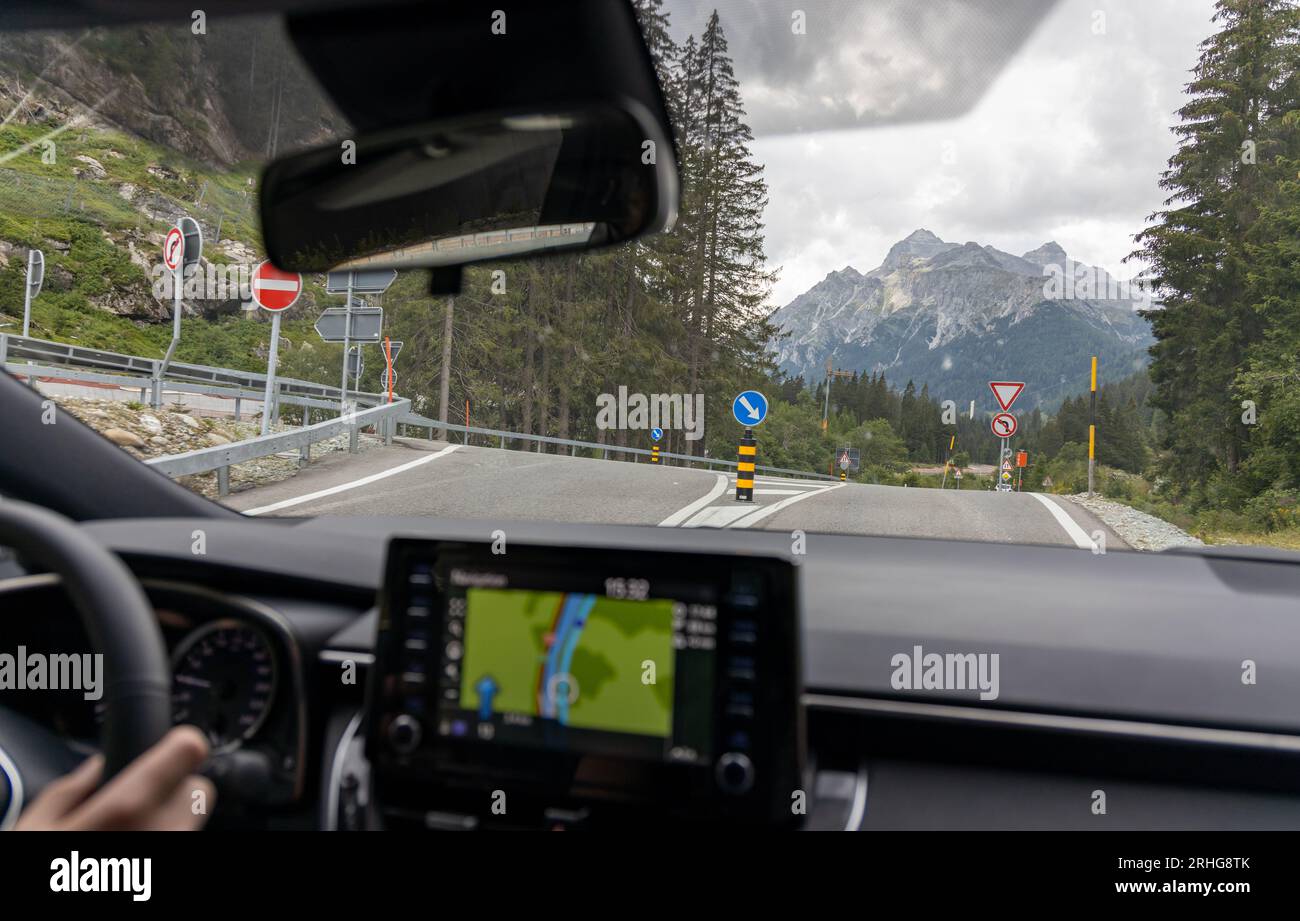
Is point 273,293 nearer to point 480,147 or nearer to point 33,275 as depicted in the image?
point 33,275

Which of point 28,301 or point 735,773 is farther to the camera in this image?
point 28,301

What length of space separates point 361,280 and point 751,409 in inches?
99.7

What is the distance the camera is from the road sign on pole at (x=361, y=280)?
246cm

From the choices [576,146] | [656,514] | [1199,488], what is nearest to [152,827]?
[576,146]

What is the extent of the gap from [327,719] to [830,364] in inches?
127

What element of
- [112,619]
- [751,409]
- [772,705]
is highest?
[751,409]

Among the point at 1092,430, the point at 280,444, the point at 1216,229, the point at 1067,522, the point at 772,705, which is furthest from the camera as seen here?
the point at 1067,522

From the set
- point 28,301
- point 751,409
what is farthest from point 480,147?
point 751,409

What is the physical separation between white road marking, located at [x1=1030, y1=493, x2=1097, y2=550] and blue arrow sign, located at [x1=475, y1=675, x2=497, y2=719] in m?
2.28

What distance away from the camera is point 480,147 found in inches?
77.1

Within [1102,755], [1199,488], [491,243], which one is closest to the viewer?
[1102,755]

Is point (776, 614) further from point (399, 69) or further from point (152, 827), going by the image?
point (399, 69)

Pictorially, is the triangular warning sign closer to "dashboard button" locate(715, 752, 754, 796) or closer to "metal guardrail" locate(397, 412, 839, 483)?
"metal guardrail" locate(397, 412, 839, 483)

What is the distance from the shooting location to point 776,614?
5.20 feet
